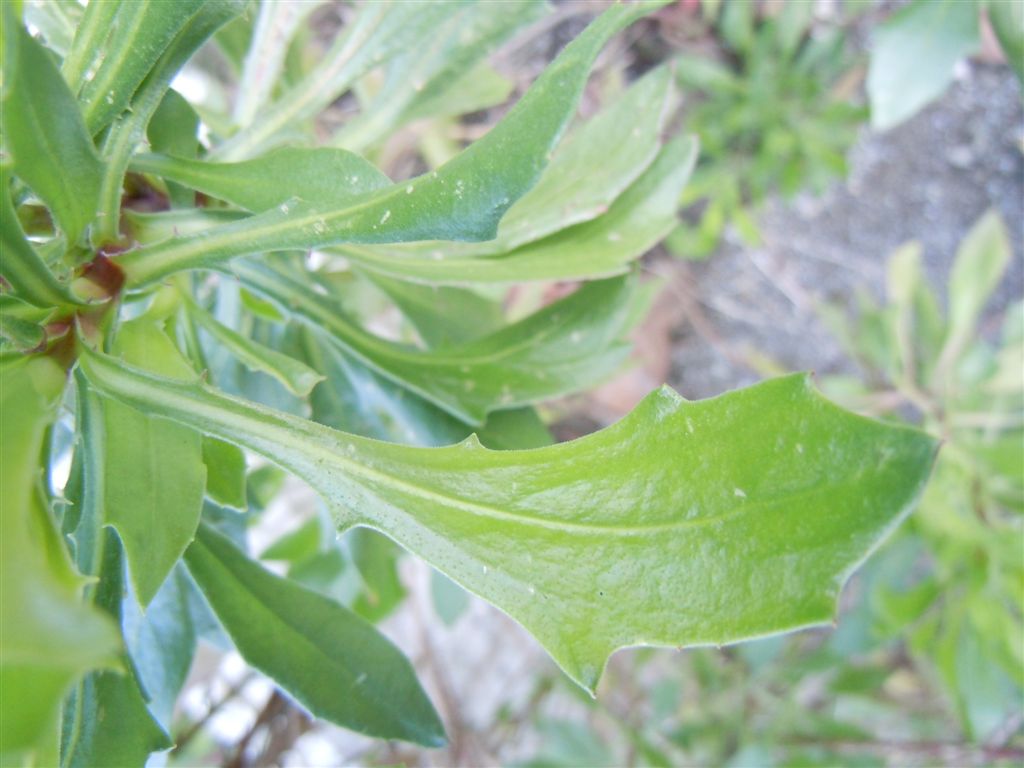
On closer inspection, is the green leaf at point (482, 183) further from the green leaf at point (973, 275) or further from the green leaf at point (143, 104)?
the green leaf at point (973, 275)

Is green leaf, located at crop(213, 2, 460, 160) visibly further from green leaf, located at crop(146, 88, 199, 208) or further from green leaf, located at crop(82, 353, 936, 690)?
green leaf, located at crop(82, 353, 936, 690)

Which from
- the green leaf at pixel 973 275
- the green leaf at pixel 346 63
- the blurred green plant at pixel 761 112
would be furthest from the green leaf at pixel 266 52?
the green leaf at pixel 973 275

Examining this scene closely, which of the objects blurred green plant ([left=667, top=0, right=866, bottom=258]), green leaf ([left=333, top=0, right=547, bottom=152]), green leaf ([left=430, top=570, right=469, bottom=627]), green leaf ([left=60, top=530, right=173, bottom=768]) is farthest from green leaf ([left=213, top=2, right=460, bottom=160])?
blurred green plant ([left=667, top=0, right=866, bottom=258])

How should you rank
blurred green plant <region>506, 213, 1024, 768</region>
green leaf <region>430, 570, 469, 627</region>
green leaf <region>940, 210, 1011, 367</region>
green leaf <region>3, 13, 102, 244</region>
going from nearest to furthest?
green leaf <region>3, 13, 102, 244</region>
green leaf <region>430, 570, 469, 627</region>
blurred green plant <region>506, 213, 1024, 768</region>
green leaf <region>940, 210, 1011, 367</region>

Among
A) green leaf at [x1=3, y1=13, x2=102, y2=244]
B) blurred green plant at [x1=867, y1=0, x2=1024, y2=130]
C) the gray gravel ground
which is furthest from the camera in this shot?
the gray gravel ground

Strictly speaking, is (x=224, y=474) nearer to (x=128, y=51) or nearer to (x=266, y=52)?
(x=128, y=51)

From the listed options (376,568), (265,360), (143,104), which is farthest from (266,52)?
(376,568)

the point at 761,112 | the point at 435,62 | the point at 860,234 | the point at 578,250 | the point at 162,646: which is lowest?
the point at 860,234
